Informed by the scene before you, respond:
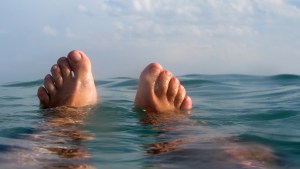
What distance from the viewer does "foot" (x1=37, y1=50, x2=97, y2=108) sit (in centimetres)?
402

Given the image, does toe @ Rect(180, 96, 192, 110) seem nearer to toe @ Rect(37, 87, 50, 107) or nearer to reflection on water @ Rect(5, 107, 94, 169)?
reflection on water @ Rect(5, 107, 94, 169)

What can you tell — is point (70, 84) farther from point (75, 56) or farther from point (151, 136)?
point (151, 136)

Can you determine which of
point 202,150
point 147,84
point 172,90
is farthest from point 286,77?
point 202,150

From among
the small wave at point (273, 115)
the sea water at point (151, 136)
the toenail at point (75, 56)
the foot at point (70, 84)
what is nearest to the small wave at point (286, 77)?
the sea water at point (151, 136)

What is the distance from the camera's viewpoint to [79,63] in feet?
13.4

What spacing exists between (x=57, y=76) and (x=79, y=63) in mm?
252

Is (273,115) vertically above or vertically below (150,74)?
below

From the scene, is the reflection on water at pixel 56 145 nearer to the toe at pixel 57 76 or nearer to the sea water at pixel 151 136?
the sea water at pixel 151 136

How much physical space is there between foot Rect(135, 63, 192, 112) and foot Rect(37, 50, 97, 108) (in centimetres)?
50

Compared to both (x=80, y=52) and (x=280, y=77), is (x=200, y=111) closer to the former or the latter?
(x=80, y=52)

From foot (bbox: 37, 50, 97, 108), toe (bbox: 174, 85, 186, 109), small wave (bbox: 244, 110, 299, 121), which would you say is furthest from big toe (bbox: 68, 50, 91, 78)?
small wave (bbox: 244, 110, 299, 121)

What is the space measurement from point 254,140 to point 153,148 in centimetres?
69

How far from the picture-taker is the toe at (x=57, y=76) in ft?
13.6

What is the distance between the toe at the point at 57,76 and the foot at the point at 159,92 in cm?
76
